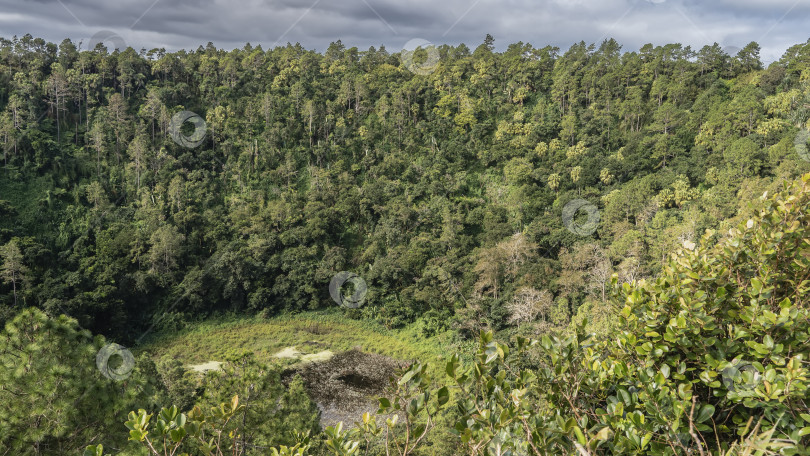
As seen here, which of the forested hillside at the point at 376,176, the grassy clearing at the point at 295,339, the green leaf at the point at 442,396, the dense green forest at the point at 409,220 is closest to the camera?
the green leaf at the point at 442,396

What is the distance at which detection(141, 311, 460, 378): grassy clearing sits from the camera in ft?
63.5

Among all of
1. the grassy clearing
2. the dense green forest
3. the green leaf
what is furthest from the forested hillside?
the green leaf

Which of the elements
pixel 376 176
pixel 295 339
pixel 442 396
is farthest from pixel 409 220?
pixel 442 396

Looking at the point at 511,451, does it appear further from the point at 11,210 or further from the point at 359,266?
the point at 11,210

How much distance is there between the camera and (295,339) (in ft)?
68.3

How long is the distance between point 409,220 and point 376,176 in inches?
244

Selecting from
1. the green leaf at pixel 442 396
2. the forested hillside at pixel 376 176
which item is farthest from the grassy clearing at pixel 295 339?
the green leaf at pixel 442 396

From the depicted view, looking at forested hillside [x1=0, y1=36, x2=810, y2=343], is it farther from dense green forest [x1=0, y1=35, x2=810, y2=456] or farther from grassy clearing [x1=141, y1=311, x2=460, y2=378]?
grassy clearing [x1=141, y1=311, x2=460, y2=378]

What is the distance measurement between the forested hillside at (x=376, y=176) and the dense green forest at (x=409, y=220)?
6.6 inches

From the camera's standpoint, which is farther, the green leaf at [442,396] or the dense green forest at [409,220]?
the dense green forest at [409,220]

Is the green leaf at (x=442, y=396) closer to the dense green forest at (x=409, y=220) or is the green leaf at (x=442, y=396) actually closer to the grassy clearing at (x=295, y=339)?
the dense green forest at (x=409, y=220)

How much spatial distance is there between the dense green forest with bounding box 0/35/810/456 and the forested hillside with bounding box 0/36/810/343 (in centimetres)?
17

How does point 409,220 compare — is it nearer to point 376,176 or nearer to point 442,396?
point 376,176

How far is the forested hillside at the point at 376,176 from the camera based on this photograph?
65.1ft
